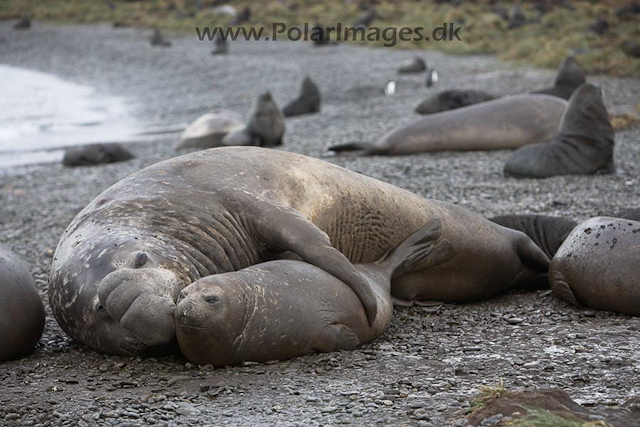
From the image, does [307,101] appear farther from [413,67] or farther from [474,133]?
[474,133]

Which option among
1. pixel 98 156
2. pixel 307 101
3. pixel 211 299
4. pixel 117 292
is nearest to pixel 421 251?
pixel 211 299

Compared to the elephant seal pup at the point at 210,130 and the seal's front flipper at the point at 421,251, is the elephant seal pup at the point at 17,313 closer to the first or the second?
the seal's front flipper at the point at 421,251

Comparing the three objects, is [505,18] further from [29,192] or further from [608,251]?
[608,251]

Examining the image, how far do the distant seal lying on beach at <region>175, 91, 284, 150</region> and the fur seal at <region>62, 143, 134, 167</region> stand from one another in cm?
97

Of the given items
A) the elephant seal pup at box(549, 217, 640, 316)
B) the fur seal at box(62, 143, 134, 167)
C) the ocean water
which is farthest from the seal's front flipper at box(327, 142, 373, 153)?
the elephant seal pup at box(549, 217, 640, 316)

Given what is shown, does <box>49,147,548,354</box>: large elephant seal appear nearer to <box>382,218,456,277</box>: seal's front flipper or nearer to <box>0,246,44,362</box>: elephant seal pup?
<box>382,218,456,277</box>: seal's front flipper

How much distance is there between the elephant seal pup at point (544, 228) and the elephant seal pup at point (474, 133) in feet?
14.8

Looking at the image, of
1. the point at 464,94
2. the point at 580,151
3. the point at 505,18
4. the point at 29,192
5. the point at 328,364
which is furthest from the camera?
the point at 505,18

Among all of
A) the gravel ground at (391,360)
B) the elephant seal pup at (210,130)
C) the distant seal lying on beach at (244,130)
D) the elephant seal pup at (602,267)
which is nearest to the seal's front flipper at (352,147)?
the gravel ground at (391,360)

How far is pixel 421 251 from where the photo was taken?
5180 millimetres

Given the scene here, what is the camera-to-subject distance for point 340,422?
11.1ft

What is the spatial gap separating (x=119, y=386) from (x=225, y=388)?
46 cm

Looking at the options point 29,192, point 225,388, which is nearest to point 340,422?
point 225,388

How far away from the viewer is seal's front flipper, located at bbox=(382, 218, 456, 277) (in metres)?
5.11
